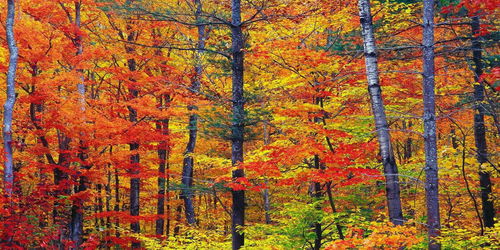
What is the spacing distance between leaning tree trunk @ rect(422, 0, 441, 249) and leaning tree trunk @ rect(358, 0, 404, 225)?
2.10 feet

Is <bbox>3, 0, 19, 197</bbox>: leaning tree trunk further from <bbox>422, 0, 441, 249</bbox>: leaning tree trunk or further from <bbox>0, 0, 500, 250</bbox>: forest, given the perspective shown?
<bbox>422, 0, 441, 249</bbox>: leaning tree trunk

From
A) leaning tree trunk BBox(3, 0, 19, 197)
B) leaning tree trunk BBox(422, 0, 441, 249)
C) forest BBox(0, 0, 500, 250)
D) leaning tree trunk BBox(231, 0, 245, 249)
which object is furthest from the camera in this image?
leaning tree trunk BBox(3, 0, 19, 197)

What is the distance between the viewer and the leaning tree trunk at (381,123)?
7934mm

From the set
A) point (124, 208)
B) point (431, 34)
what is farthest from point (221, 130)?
point (124, 208)

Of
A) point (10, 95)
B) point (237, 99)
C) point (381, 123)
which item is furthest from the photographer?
point (10, 95)

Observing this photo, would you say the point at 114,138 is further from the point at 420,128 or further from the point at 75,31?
the point at 420,128

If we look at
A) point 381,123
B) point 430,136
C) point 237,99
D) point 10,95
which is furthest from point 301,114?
point 10,95

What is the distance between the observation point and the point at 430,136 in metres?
8.16

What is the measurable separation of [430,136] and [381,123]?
1.03 m

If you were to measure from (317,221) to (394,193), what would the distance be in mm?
3268

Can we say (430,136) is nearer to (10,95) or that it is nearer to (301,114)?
(301,114)

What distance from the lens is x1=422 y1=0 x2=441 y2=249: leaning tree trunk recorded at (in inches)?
318

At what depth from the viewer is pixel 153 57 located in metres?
17.0

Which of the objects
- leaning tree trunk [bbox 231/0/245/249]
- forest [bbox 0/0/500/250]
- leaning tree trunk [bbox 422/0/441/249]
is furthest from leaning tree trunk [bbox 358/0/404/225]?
leaning tree trunk [bbox 231/0/245/249]
